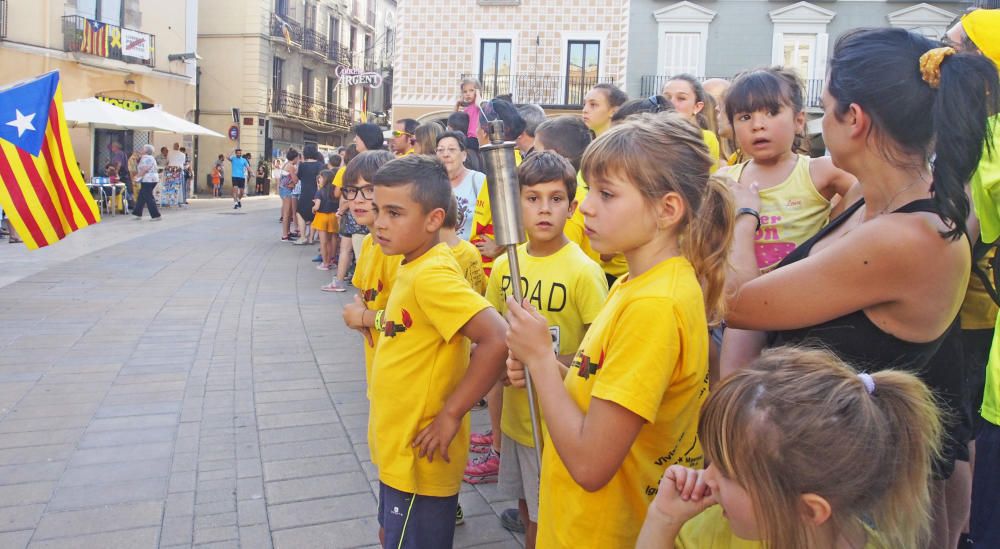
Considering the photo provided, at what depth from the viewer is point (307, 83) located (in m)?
41.9

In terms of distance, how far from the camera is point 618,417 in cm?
172

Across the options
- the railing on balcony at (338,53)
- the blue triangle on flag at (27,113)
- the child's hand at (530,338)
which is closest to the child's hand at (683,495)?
the child's hand at (530,338)

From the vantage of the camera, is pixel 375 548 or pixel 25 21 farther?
pixel 25 21

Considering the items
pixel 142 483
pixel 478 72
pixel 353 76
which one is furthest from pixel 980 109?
pixel 353 76

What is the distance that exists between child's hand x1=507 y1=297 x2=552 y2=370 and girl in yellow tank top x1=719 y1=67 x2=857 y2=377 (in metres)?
1.31

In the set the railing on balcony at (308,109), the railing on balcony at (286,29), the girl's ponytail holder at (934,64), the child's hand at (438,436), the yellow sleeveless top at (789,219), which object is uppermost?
the railing on balcony at (286,29)

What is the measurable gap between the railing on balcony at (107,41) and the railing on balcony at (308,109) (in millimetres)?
9069

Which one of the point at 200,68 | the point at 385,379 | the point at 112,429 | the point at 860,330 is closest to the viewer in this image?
the point at 860,330

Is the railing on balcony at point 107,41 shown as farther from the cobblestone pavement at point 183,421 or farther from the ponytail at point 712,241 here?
the ponytail at point 712,241

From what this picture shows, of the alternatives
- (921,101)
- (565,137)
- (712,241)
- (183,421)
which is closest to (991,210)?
(921,101)

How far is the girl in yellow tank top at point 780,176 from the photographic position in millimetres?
2895

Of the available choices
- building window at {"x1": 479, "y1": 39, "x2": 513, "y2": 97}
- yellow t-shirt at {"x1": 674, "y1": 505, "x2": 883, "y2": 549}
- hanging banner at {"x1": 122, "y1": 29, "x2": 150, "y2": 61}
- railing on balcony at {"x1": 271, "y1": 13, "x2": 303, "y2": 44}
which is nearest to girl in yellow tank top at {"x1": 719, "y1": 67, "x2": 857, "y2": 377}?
yellow t-shirt at {"x1": 674, "y1": 505, "x2": 883, "y2": 549}

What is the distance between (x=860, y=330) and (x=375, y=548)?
2216 millimetres

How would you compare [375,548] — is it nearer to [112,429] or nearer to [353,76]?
[112,429]
